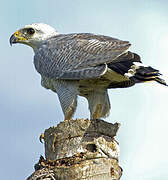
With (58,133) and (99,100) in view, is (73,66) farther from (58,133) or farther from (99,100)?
(58,133)

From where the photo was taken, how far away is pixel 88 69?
9.45 m

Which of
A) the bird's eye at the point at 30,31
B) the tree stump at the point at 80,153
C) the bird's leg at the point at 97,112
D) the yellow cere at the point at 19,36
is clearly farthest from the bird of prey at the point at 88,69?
the tree stump at the point at 80,153

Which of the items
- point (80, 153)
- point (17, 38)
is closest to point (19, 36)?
point (17, 38)

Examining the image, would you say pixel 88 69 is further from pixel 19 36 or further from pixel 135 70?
pixel 19 36

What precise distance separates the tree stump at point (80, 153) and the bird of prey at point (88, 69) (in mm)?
1601

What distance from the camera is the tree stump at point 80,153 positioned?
712 cm

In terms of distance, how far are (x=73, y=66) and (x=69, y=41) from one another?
751mm

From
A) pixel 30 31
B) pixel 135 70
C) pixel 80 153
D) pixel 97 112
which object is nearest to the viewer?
pixel 80 153

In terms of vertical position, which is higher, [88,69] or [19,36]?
[19,36]

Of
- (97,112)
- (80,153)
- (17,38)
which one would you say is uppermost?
(17,38)

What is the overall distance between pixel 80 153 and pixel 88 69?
2388 millimetres

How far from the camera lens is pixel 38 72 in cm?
1036

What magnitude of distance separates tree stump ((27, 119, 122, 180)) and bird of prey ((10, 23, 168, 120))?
63.0 inches

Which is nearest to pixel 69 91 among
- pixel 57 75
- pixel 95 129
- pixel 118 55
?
pixel 57 75
